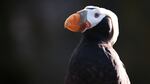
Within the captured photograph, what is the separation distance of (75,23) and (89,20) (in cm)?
7

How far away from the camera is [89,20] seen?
250 centimetres

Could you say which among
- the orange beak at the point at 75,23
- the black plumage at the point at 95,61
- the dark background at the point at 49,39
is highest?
the orange beak at the point at 75,23

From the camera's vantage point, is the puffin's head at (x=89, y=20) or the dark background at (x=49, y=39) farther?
the dark background at (x=49, y=39)

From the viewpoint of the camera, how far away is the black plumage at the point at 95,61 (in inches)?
96.7

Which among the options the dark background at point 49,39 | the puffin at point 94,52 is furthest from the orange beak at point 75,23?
the dark background at point 49,39

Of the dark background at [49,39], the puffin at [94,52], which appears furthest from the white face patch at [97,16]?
the dark background at [49,39]

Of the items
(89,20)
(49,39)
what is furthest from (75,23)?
(49,39)

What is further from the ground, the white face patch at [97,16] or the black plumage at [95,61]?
the white face patch at [97,16]

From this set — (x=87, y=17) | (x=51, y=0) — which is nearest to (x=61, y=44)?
(x=51, y=0)

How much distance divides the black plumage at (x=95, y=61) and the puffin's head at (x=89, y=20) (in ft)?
0.04

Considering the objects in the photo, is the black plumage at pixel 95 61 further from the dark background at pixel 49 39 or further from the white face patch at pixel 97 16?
the dark background at pixel 49 39

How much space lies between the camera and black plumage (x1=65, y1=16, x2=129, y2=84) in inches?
96.7

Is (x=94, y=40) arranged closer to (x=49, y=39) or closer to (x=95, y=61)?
(x=95, y=61)

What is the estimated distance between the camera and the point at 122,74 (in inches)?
98.0
